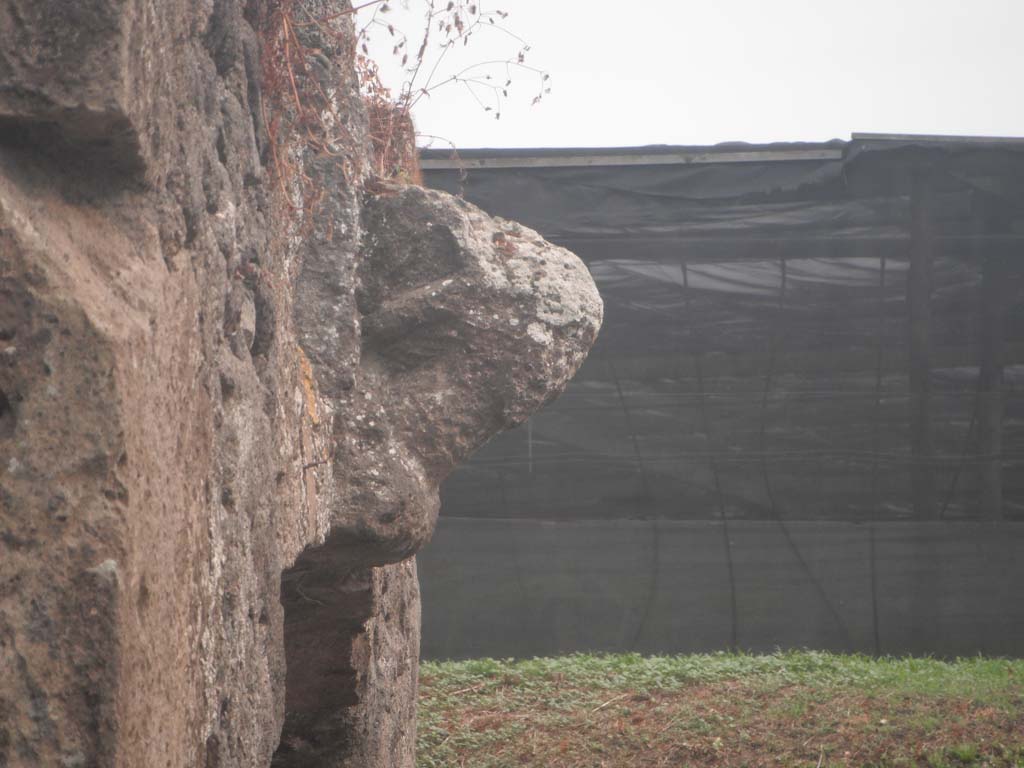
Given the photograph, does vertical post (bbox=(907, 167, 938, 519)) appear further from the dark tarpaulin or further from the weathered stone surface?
the weathered stone surface

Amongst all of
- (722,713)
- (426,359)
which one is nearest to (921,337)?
(722,713)

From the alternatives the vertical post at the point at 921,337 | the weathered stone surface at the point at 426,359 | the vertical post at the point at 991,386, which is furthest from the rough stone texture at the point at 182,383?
the vertical post at the point at 991,386

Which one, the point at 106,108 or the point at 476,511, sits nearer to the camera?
the point at 106,108

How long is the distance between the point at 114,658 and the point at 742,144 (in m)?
5.14

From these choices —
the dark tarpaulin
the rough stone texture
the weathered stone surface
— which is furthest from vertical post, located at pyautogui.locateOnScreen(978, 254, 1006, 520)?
the rough stone texture

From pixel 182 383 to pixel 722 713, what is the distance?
3.29m

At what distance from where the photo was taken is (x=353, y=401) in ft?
7.16

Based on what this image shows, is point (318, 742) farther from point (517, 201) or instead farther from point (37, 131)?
point (517, 201)

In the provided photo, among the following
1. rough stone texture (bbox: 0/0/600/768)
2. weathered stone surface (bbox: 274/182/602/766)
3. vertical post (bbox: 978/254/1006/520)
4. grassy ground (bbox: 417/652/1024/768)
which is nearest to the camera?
rough stone texture (bbox: 0/0/600/768)

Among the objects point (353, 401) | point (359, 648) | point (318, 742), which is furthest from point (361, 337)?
point (318, 742)

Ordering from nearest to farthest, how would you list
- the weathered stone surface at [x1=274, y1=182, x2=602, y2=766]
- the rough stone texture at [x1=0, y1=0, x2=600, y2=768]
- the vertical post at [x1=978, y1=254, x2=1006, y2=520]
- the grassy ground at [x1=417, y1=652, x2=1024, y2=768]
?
1. the rough stone texture at [x1=0, y1=0, x2=600, y2=768]
2. the weathered stone surface at [x1=274, y1=182, x2=602, y2=766]
3. the grassy ground at [x1=417, y1=652, x2=1024, y2=768]
4. the vertical post at [x1=978, y1=254, x2=1006, y2=520]

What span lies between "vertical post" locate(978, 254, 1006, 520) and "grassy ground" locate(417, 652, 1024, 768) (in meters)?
0.88

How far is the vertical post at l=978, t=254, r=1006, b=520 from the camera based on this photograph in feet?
17.9

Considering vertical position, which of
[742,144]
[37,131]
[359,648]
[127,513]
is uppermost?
[742,144]
